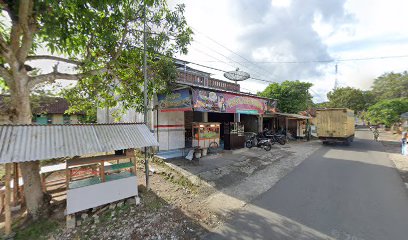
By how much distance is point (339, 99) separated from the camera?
44.8m

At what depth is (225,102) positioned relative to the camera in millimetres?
10328

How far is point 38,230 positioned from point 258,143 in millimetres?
12528

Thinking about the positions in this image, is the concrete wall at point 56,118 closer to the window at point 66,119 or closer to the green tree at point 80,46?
the window at point 66,119

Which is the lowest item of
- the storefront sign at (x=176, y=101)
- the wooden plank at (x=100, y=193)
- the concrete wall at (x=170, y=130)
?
the wooden plank at (x=100, y=193)

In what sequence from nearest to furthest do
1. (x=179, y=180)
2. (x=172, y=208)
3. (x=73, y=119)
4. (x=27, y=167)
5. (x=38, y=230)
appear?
(x=38, y=230) → (x=27, y=167) → (x=172, y=208) → (x=179, y=180) → (x=73, y=119)

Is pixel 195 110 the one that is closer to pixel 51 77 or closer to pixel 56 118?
pixel 51 77

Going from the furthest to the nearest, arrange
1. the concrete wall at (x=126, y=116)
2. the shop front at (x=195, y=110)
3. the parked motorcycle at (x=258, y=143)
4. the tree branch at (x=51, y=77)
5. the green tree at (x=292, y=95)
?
the green tree at (x=292, y=95)
the parked motorcycle at (x=258, y=143)
the concrete wall at (x=126, y=116)
the shop front at (x=195, y=110)
the tree branch at (x=51, y=77)

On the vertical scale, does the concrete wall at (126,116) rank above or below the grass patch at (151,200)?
above

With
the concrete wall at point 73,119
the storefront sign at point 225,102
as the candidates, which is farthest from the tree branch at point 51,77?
the concrete wall at point 73,119

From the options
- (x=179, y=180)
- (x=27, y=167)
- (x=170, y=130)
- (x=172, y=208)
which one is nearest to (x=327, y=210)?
(x=172, y=208)

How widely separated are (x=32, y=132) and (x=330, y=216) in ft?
23.7

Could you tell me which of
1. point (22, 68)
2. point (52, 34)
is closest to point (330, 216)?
point (52, 34)

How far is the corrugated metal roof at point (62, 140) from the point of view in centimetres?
353

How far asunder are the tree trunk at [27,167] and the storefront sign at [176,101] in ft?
15.8
